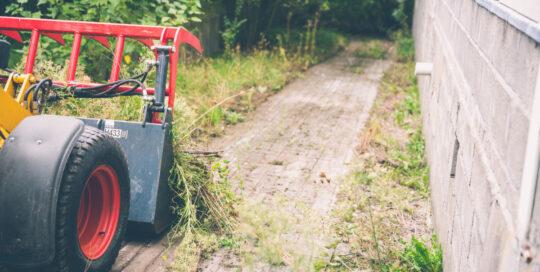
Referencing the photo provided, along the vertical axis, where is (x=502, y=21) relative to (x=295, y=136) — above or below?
above

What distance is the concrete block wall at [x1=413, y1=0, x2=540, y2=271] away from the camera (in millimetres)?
2186

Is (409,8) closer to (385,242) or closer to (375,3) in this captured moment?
(375,3)

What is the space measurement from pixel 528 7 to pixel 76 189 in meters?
2.25

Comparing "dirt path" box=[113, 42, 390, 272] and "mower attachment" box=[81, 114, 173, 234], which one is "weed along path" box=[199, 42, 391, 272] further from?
"mower attachment" box=[81, 114, 173, 234]

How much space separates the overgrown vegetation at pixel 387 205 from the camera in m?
4.23

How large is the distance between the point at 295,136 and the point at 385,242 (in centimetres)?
300

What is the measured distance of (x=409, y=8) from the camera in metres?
17.1

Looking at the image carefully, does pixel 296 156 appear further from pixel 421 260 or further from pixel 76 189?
pixel 76 189

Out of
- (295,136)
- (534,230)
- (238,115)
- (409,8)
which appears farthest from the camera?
(409,8)

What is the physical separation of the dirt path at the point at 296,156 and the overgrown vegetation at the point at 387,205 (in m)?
0.15

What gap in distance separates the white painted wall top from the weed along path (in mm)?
1814

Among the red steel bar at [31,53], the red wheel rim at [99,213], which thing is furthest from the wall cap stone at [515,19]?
the red steel bar at [31,53]

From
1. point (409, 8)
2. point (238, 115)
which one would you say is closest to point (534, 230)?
point (238, 115)

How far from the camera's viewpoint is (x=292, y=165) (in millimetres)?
6371
